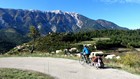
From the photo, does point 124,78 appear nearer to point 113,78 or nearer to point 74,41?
point 113,78

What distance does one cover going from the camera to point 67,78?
69.9 feet

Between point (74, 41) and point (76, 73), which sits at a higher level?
point (74, 41)

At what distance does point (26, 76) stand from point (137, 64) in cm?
1108

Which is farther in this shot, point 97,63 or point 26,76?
point 97,63

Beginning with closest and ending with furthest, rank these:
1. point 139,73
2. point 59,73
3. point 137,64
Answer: point 139,73 < point 59,73 < point 137,64

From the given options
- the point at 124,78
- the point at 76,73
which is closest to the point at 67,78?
the point at 76,73

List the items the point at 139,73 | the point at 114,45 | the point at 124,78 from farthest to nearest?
1. the point at 114,45
2. the point at 139,73
3. the point at 124,78

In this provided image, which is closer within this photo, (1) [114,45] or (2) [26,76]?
(2) [26,76]

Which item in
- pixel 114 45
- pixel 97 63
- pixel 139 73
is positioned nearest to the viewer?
pixel 139 73

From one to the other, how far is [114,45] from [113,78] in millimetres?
107695

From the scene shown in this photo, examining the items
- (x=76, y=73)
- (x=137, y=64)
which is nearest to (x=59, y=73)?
(x=76, y=73)

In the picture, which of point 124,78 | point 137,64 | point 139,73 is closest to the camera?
point 124,78

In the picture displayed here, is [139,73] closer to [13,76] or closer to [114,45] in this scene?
[13,76]

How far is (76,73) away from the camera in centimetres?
2341
